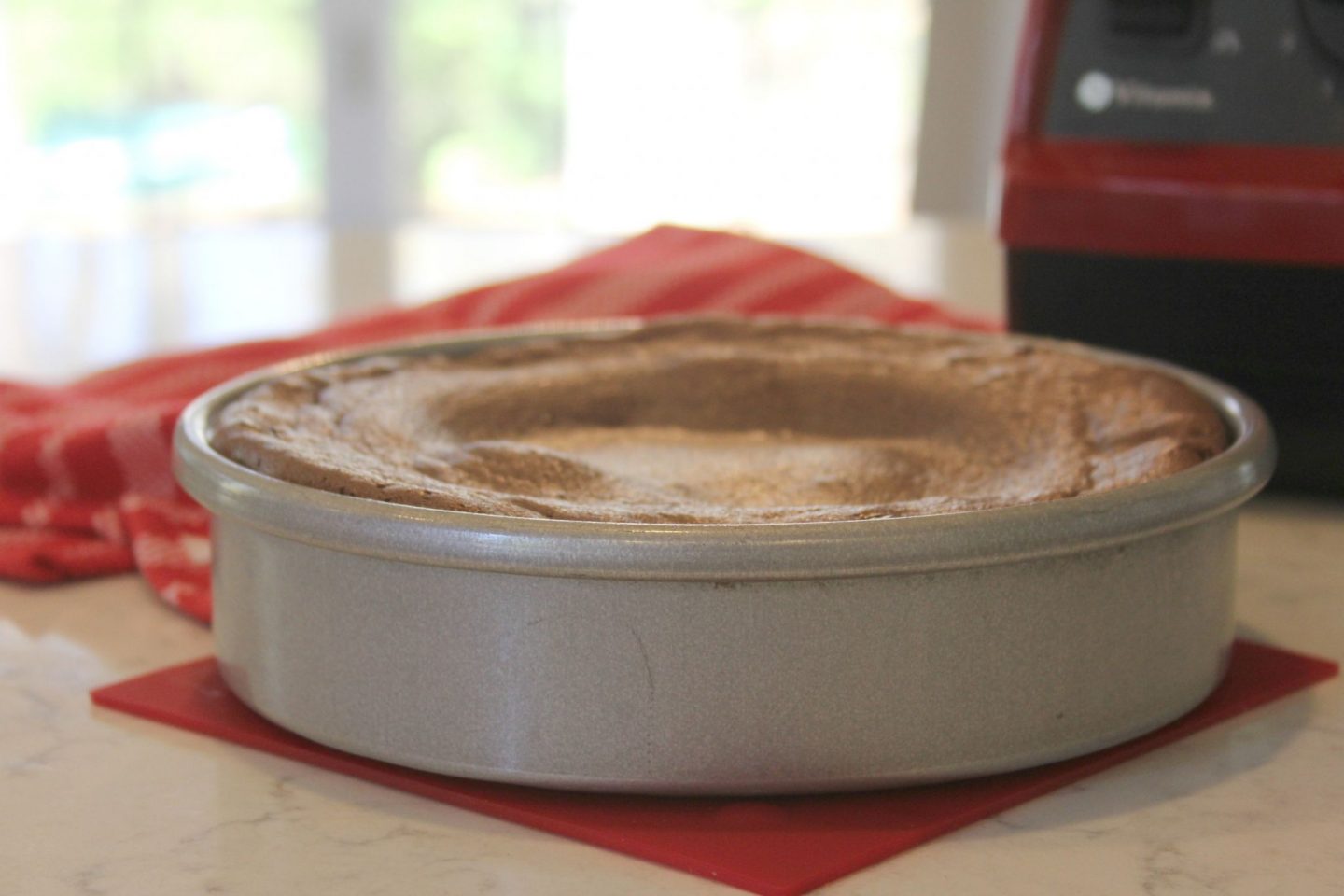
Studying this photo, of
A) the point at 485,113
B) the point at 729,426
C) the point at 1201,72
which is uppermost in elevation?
the point at 1201,72

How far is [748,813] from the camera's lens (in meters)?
0.51

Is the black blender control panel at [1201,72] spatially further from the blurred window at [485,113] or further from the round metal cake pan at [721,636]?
the blurred window at [485,113]

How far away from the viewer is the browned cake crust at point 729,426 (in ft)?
1.91

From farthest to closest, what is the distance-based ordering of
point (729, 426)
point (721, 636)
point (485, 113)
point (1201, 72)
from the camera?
point (485, 113), point (1201, 72), point (729, 426), point (721, 636)

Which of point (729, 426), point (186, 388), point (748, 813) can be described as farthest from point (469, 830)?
point (186, 388)

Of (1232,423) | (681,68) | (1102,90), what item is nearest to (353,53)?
(681,68)

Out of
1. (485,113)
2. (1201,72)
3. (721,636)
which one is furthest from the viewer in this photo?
(485,113)

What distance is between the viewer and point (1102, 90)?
97 centimetres

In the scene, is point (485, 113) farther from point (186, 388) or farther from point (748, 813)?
point (748, 813)

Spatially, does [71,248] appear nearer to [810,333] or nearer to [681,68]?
[810,333]

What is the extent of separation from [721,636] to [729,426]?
0.34 metres

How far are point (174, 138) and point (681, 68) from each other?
1.30 meters

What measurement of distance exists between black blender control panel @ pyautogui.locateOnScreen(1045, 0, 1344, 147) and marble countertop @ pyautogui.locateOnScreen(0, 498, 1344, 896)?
16.3 inches

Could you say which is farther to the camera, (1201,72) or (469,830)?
(1201,72)
